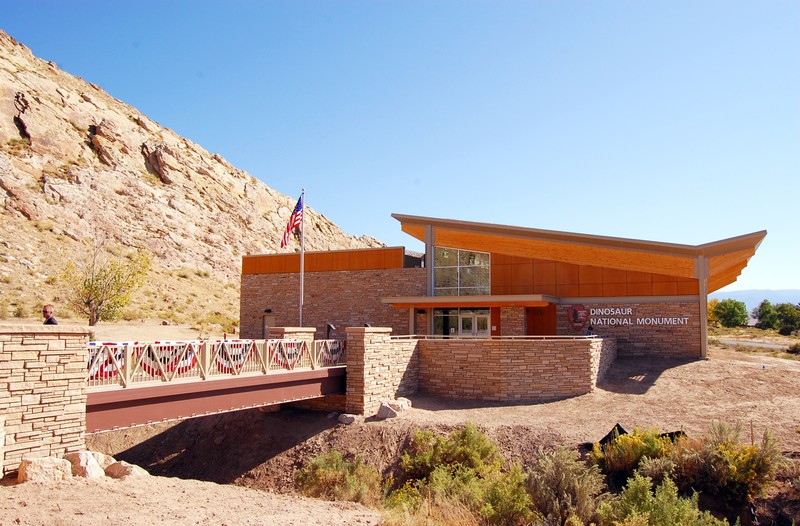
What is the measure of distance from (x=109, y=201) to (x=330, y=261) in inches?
1289

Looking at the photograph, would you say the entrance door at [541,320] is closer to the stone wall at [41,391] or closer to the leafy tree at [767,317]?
the stone wall at [41,391]

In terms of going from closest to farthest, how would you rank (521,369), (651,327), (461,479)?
(461,479) → (521,369) → (651,327)

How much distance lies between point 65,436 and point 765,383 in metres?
21.7

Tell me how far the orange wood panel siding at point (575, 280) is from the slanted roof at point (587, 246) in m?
0.28

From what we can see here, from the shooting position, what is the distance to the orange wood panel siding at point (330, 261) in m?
30.7

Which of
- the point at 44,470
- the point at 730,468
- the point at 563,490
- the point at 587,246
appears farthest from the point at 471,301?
the point at 44,470

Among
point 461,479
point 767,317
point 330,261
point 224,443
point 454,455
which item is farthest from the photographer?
point 767,317

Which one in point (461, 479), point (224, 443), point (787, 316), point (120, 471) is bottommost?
point (224, 443)

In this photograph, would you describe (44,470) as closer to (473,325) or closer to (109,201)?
(473,325)

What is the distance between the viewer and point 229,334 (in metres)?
44.6

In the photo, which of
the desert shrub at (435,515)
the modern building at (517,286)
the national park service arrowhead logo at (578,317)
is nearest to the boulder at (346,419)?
the modern building at (517,286)

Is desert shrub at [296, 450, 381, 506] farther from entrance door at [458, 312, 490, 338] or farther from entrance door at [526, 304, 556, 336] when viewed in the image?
entrance door at [526, 304, 556, 336]

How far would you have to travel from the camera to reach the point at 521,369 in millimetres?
22156

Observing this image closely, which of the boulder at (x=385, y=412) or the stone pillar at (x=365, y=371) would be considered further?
the stone pillar at (x=365, y=371)
